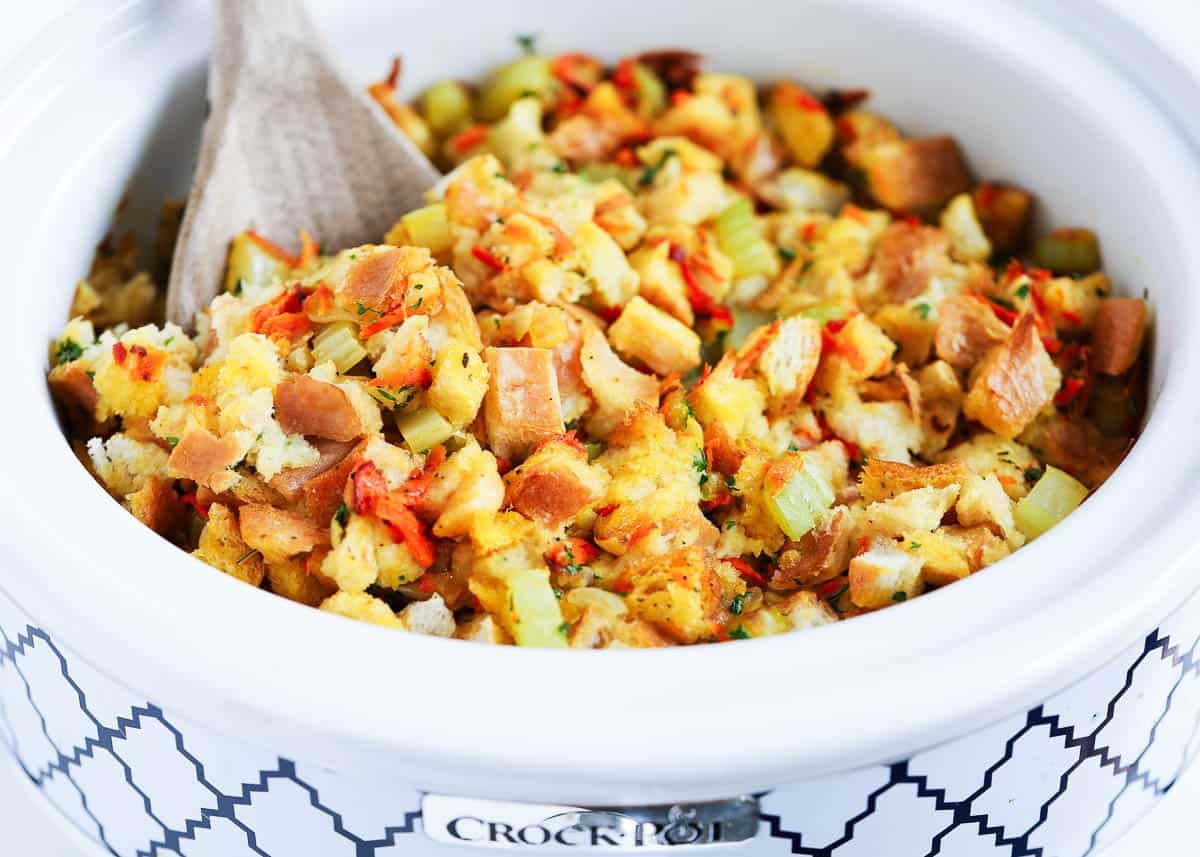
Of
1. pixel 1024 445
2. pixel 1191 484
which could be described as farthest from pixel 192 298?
pixel 1191 484

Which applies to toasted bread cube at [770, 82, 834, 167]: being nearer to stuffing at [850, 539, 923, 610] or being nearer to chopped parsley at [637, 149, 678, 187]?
chopped parsley at [637, 149, 678, 187]

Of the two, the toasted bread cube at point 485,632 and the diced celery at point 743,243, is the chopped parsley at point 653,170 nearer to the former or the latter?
the diced celery at point 743,243

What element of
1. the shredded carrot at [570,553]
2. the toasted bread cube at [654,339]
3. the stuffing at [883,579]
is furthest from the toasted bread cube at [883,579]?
the toasted bread cube at [654,339]

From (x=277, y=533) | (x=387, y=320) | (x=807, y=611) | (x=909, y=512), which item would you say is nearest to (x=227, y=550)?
(x=277, y=533)

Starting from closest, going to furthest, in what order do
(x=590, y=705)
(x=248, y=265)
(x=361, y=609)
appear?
(x=590, y=705) < (x=361, y=609) < (x=248, y=265)

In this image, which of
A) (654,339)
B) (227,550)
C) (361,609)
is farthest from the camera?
(654,339)

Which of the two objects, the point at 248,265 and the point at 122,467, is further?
the point at 248,265

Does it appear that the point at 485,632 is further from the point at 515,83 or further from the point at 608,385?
the point at 515,83
